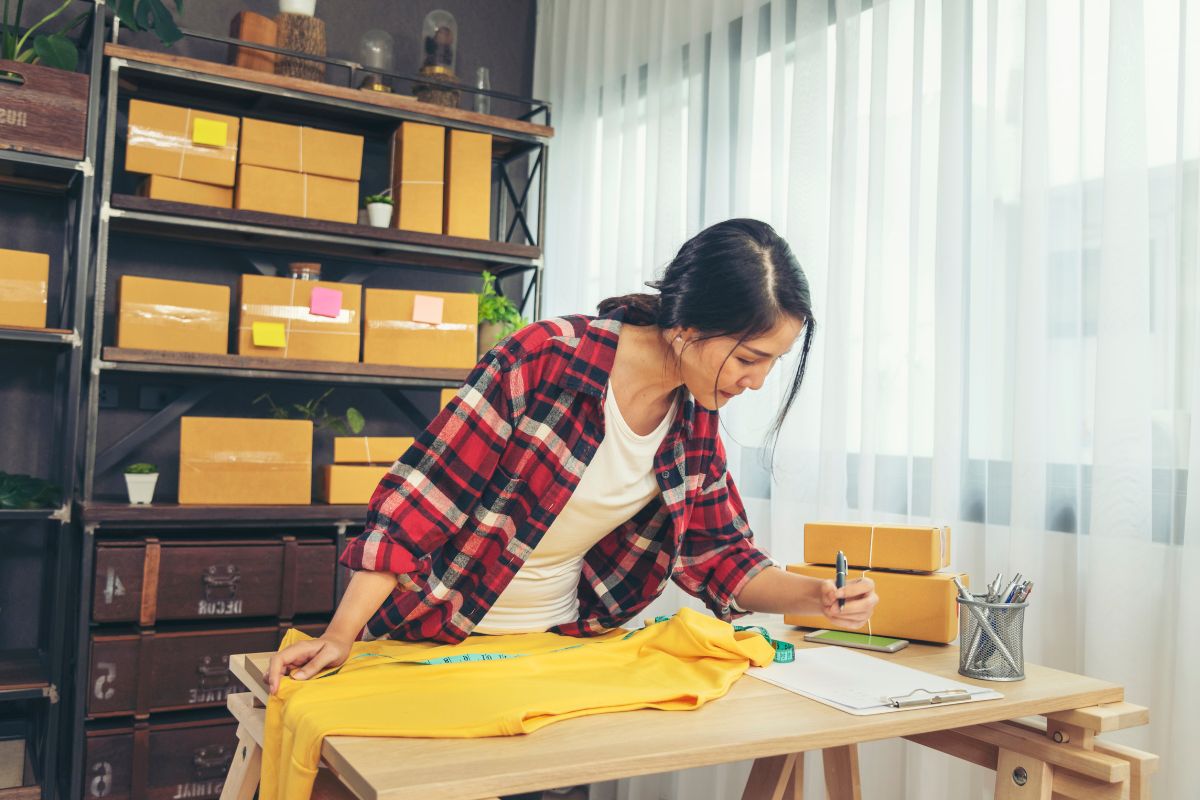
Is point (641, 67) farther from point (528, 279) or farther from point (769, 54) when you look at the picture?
point (528, 279)

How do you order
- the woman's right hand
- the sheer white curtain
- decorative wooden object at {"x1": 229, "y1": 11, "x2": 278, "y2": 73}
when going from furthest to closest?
decorative wooden object at {"x1": 229, "y1": 11, "x2": 278, "y2": 73}
the sheer white curtain
the woman's right hand

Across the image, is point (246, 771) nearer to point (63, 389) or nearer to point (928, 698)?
point (928, 698)

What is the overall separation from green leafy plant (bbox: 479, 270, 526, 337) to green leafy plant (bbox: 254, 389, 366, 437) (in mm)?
499

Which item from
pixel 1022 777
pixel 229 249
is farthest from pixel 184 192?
pixel 1022 777

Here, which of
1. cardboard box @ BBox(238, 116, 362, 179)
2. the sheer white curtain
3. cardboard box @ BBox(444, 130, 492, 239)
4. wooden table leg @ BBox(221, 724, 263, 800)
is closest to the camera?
wooden table leg @ BBox(221, 724, 263, 800)

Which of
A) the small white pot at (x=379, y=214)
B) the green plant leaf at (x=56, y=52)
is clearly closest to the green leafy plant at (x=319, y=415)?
the small white pot at (x=379, y=214)

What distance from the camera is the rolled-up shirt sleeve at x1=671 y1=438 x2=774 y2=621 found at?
1.60 metres

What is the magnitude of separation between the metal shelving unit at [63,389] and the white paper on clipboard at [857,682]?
1954 mm

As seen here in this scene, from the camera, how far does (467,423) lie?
1354mm

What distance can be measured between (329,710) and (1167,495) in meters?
1.42

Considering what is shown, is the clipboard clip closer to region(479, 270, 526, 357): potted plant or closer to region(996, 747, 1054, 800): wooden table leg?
region(996, 747, 1054, 800): wooden table leg

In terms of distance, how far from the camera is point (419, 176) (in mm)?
3010

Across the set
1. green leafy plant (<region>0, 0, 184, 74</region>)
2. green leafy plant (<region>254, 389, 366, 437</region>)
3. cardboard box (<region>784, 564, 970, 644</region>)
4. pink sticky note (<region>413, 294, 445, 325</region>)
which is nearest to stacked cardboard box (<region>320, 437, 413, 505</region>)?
green leafy plant (<region>254, 389, 366, 437</region>)

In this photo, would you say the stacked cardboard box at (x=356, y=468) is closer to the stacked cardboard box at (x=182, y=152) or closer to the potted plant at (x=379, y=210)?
the potted plant at (x=379, y=210)
